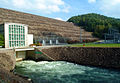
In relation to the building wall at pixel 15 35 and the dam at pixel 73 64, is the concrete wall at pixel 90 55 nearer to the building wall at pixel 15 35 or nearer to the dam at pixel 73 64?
the dam at pixel 73 64

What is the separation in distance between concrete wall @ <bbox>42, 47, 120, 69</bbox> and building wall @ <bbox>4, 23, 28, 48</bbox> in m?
7.20

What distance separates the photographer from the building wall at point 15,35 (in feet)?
88.3

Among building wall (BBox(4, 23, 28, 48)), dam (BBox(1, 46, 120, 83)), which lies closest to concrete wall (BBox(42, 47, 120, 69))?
dam (BBox(1, 46, 120, 83))

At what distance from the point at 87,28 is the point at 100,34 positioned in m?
16.6

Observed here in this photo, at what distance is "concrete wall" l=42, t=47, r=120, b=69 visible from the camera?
2094 cm

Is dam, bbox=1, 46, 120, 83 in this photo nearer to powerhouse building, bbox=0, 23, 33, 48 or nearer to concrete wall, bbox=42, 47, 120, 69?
concrete wall, bbox=42, 47, 120, 69

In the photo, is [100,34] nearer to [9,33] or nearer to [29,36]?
[29,36]

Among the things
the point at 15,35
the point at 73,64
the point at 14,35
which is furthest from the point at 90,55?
the point at 14,35

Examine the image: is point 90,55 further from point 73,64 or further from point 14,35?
point 14,35

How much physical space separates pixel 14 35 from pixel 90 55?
64.2ft

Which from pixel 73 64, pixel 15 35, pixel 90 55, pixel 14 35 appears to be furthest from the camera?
pixel 15 35

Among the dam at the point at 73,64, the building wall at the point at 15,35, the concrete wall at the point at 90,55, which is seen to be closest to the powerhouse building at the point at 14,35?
the building wall at the point at 15,35

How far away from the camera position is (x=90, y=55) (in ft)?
78.0

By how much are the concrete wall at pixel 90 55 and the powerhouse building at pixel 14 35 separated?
720 cm
